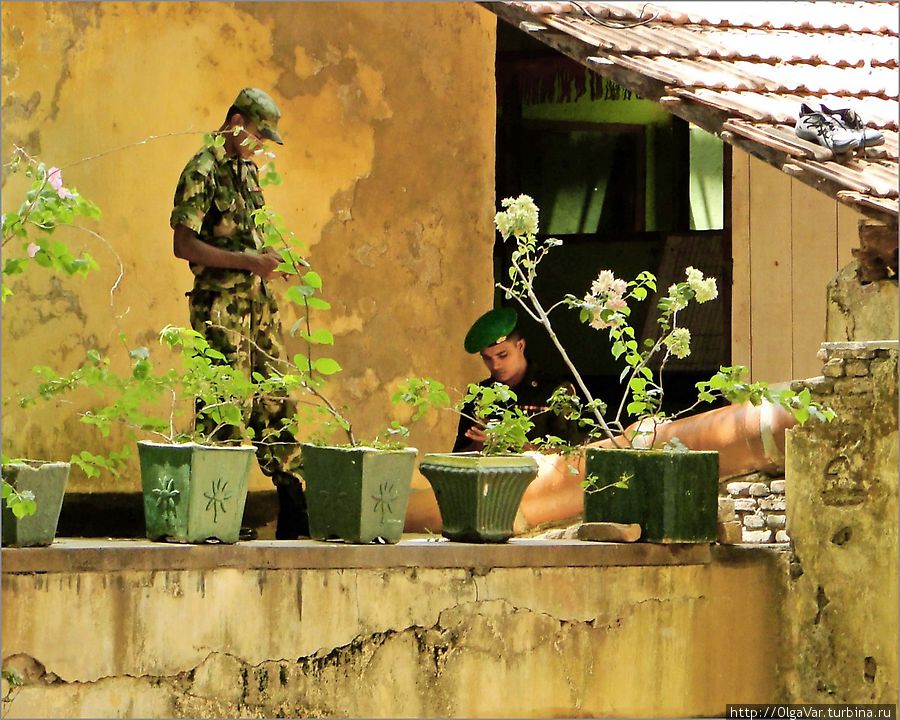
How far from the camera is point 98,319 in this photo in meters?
7.16

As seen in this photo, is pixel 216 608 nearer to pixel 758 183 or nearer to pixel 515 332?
pixel 515 332

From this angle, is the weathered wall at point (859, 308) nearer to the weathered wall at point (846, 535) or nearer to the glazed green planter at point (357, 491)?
the weathered wall at point (846, 535)

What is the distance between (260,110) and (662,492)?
2.07m

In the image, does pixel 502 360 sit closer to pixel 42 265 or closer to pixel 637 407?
pixel 637 407

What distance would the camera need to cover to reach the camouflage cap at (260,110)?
650 centimetres

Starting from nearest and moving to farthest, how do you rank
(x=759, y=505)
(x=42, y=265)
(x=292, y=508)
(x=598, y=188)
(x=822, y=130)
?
(x=42, y=265)
(x=822, y=130)
(x=292, y=508)
(x=759, y=505)
(x=598, y=188)

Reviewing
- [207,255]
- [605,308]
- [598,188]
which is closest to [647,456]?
[605,308]

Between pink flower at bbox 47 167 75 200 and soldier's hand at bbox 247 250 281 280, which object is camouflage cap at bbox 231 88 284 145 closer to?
soldier's hand at bbox 247 250 281 280

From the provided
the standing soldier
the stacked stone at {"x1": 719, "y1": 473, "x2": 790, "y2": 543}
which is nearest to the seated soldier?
the stacked stone at {"x1": 719, "y1": 473, "x2": 790, "y2": 543}

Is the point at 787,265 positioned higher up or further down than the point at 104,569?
higher up

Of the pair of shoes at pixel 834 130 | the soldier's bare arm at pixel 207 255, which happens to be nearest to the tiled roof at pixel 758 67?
the pair of shoes at pixel 834 130

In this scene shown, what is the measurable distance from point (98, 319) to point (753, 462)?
2737 millimetres

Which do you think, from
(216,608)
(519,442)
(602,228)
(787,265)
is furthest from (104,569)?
(602,228)

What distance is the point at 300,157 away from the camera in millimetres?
7523
